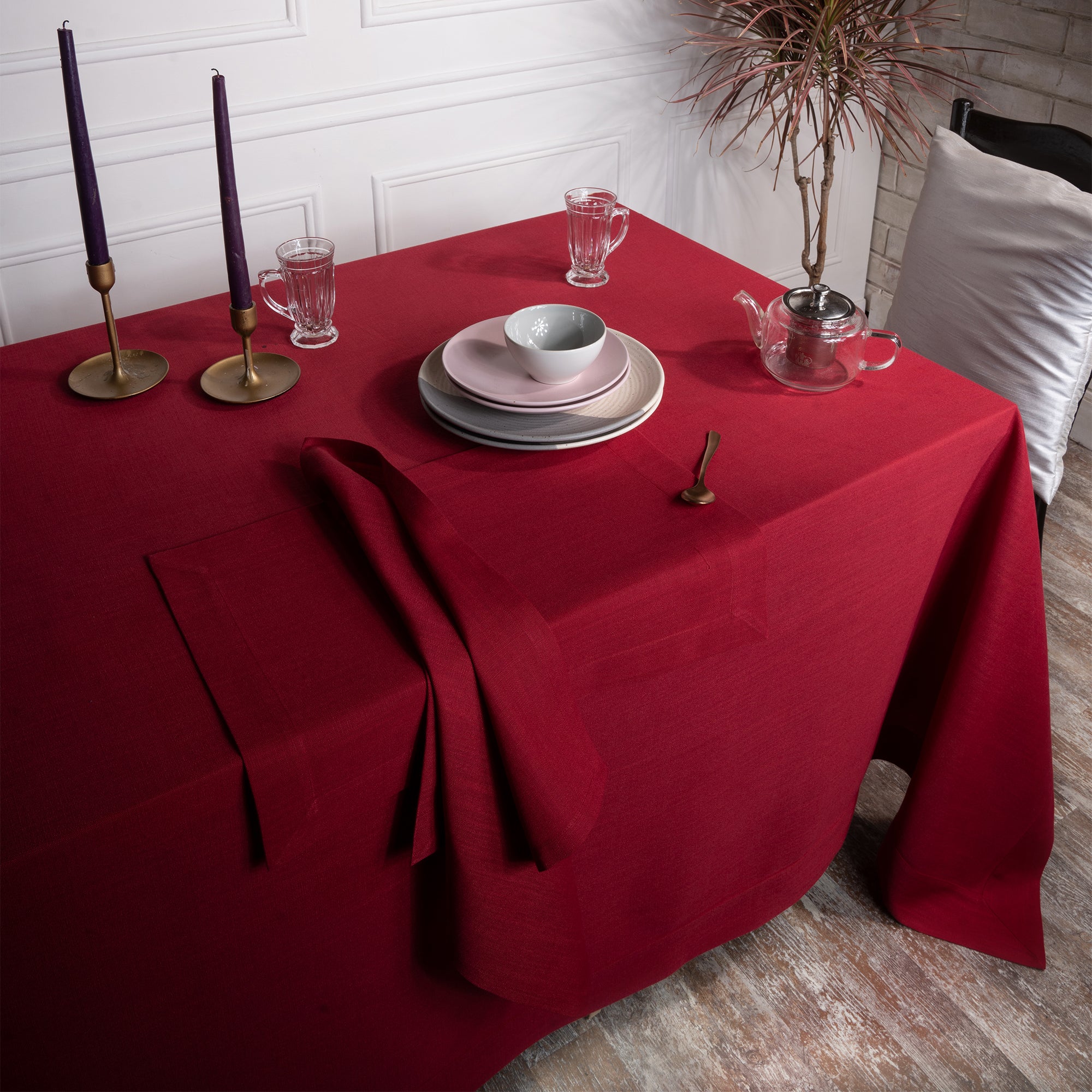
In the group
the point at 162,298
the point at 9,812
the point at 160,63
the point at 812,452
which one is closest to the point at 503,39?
the point at 160,63

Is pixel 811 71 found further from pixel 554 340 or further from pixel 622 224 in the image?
pixel 554 340

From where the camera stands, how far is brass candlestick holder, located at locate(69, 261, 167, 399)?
1.17 metres

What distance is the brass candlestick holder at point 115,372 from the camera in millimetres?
1166

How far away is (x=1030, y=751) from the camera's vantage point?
1.32 m

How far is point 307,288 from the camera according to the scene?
4.04ft

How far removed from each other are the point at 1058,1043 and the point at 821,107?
2256 mm

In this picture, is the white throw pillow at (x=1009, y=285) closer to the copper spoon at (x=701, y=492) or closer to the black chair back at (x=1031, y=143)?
the black chair back at (x=1031, y=143)

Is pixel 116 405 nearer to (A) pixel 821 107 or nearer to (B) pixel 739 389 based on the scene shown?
(B) pixel 739 389

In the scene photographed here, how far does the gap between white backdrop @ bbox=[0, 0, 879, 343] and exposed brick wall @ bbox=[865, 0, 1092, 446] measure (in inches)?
26.9

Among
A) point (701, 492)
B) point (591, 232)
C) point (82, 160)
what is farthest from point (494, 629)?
point (591, 232)

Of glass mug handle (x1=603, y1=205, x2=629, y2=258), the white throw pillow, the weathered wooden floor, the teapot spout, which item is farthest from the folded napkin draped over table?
the white throw pillow

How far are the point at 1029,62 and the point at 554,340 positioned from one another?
75.7 inches

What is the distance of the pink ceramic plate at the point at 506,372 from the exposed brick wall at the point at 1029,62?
1.78 metres

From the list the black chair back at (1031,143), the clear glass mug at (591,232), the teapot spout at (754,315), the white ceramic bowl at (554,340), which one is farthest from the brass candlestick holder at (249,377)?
the black chair back at (1031,143)
